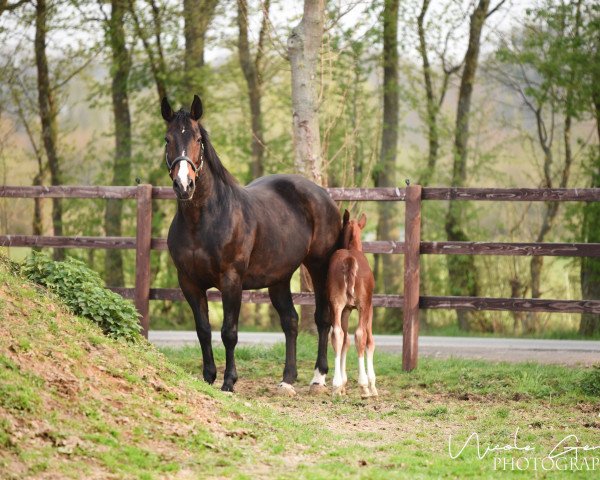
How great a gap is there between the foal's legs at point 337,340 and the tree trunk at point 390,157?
12.6m

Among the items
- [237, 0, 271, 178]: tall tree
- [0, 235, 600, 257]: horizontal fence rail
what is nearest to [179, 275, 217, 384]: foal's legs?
[0, 235, 600, 257]: horizontal fence rail

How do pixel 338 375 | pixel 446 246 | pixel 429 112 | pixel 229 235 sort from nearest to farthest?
1. pixel 229 235
2. pixel 338 375
3. pixel 446 246
4. pixel 429 112

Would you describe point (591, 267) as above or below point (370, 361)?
above

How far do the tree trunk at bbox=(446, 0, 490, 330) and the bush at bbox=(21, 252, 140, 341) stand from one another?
12979 mm

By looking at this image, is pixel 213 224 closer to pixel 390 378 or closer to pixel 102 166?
pixel 390 378

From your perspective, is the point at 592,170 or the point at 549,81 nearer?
the point at 592,170

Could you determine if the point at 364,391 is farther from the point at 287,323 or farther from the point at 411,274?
the point at 411,274

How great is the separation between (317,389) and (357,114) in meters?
13.7

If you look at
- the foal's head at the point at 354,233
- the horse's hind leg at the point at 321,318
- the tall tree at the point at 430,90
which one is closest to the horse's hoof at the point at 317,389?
the horse's hind leg at the point at 321,318

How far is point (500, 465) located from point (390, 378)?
155 inches

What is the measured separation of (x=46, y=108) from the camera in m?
22.2

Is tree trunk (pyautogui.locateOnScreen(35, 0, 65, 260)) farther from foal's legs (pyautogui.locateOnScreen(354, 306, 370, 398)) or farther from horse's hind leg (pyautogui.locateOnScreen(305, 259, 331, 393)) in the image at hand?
foal's legs (pyautogui.locateOnScreen(354, 306, 370, 398))

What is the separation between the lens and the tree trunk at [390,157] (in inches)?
834
